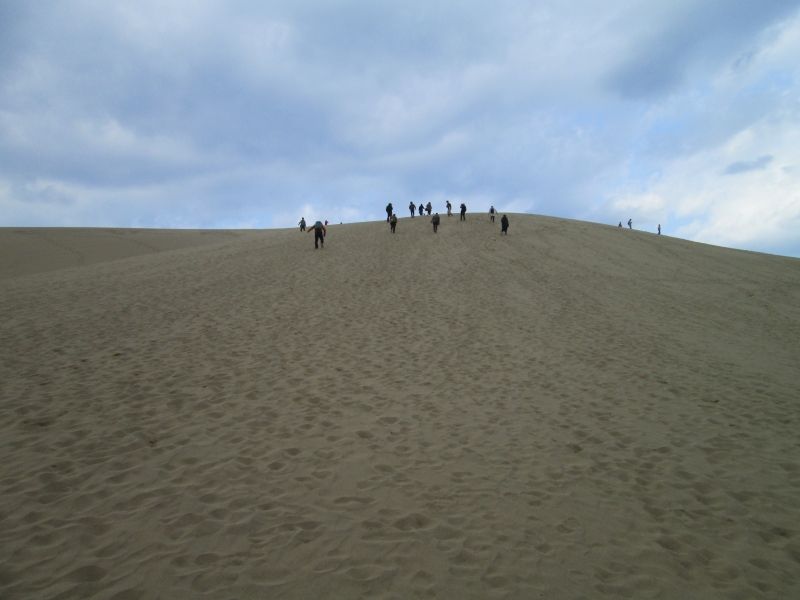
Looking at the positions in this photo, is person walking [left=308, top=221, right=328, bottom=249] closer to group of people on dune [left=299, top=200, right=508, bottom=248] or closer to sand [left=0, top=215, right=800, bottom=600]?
group of people on dune [left=299, top=200, right=508, bottom=248]

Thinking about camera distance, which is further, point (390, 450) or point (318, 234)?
point (318, 234)

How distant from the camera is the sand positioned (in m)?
4.41

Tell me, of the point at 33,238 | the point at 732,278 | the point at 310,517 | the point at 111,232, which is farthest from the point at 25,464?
the point at 111,232

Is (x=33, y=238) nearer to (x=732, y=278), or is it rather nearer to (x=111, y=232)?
(x=111, y=232)

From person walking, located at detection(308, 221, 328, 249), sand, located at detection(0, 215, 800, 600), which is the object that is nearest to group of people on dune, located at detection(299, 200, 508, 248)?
person walking, located at detection(308, 221, 328, 249)

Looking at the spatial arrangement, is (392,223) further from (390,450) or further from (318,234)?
(390,450)

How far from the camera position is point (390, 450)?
22.3 ft

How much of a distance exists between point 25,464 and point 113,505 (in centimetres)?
171

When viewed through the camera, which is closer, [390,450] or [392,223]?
[390,450]

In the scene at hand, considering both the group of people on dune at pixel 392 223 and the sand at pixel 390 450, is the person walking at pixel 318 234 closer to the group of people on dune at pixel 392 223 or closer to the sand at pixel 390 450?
the group of people on dune at pixel 392 223

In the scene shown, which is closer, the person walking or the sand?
the sand

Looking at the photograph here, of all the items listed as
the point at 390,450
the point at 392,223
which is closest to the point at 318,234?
the point at 392,223

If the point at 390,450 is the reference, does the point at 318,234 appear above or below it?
above

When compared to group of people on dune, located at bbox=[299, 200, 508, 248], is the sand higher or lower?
lower
